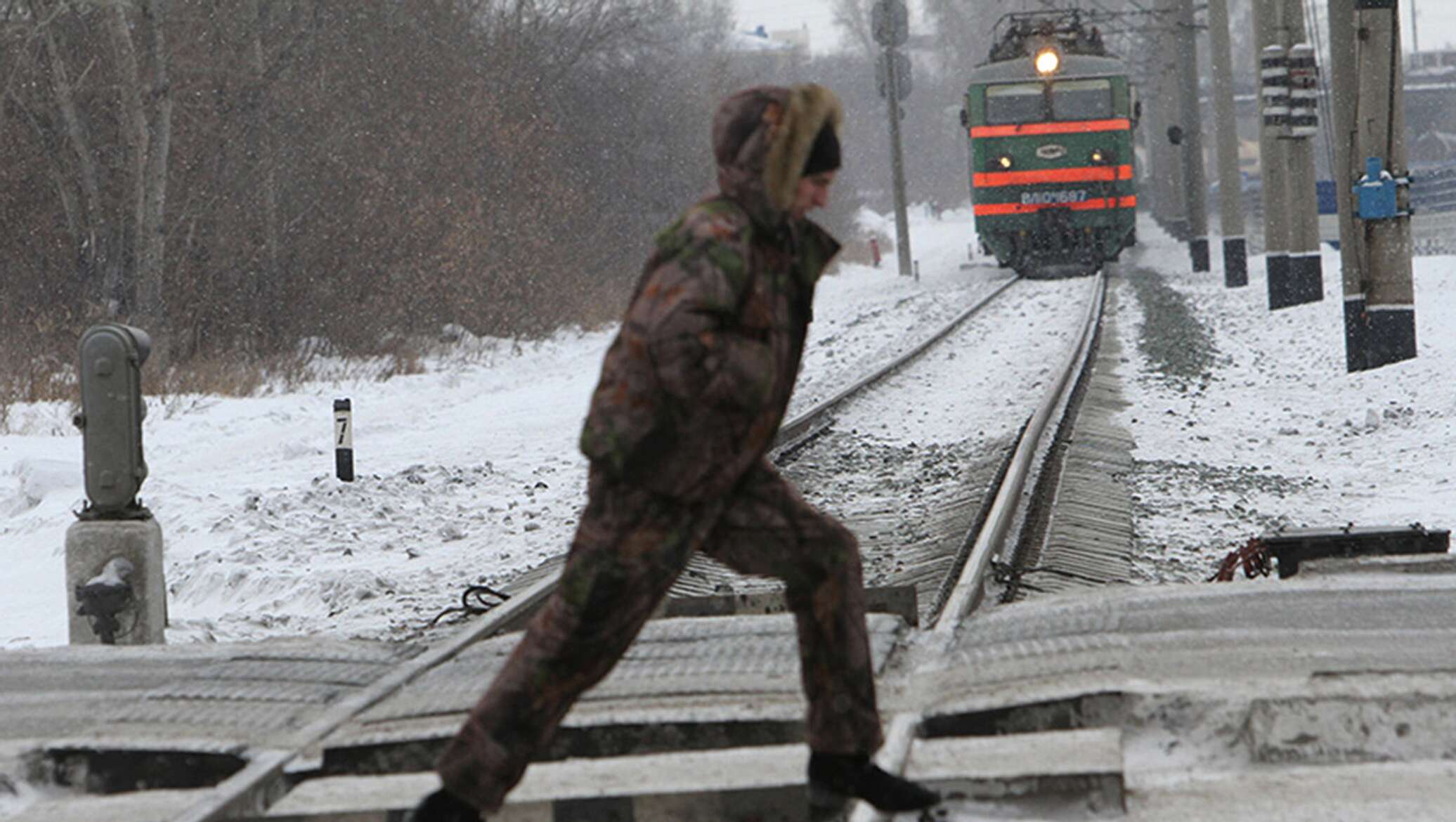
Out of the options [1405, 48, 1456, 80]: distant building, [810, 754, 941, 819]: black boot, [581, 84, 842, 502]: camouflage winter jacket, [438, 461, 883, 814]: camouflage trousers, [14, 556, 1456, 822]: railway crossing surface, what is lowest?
[14, 556, 1456, 822]: railway crossing surface

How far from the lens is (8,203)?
21.1 metres

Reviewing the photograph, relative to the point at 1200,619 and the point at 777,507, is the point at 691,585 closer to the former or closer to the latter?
the point at 1200,619

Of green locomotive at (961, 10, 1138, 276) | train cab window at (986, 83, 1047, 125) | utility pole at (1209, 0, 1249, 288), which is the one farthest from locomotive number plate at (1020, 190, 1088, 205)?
utility pole at (1209, 0, 1249, 288)

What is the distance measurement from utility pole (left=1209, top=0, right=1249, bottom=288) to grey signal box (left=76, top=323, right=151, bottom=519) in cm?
2528

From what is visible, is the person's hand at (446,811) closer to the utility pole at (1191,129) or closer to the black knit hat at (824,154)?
the black knit hat at (824,154)

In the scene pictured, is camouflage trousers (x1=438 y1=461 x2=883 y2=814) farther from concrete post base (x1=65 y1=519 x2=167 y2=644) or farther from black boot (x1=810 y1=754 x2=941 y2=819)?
concrete post base (x1=65 y1=519 x2=167 y2=644)

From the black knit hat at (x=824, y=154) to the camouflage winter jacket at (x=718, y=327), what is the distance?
39 millimetres

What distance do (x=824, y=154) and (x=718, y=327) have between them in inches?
17.9

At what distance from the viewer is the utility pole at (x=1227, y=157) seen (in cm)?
3072

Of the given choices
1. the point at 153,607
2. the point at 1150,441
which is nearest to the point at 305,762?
the point at 153,607

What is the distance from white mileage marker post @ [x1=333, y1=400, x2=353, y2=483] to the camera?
11797mm

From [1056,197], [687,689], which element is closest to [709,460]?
[687,689]

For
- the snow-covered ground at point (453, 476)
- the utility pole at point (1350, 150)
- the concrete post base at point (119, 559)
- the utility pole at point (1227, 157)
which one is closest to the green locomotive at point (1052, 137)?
the utility pole at point (1227, 157)

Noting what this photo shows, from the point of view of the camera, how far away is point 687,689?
5199 millimetres
